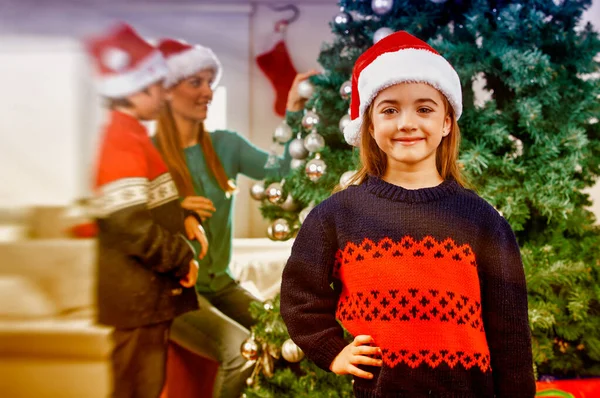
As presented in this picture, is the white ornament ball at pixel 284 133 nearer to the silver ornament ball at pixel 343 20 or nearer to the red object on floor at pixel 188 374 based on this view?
the silver ornament ball at pixel 343 20

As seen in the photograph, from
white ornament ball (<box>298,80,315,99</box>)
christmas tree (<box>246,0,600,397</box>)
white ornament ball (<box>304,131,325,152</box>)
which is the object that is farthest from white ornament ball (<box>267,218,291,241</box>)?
white ornament ball (<box>298,80,315,99</box>)

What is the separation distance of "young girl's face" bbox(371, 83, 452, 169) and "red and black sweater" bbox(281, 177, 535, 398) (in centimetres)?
6

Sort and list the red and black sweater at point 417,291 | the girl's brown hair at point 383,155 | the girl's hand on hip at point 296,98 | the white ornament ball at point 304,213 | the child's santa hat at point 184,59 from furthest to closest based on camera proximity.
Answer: the girl's hand on hip at point 296,98 < the child's santa hat at point 184,59 < the white ornament ball at point 304,213 < the girl's brown hair at point 383,155 < the red and black sweater at point 417,291

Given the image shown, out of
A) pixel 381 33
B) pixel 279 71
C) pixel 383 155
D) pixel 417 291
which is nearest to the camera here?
pixel 417 291

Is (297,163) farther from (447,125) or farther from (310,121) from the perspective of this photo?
(447,125)

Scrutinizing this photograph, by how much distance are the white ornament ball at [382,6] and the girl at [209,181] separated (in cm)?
35

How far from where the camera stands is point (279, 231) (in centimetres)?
142

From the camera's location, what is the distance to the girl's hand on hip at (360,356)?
0.79m

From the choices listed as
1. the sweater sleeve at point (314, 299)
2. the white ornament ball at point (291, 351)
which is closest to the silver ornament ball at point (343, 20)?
the sweater sleeve at point (314, 299)

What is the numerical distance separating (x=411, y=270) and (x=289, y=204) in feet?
2.38

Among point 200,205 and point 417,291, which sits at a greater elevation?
point 200,205

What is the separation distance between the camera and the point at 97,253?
1370 millimetres

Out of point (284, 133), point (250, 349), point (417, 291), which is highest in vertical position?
point (284, 133)

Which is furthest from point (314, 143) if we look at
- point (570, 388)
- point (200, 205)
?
point (570, 388)
